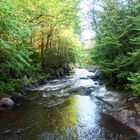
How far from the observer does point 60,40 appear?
92.3 ft

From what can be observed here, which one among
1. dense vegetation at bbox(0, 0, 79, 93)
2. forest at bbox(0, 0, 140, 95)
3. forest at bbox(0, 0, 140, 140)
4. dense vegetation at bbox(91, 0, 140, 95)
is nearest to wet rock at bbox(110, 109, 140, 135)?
forest at bbox(0, 0, 140, 140)

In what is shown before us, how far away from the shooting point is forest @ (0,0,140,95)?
47.0 feet

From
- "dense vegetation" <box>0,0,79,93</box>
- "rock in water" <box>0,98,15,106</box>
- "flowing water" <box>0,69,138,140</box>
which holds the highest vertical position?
"dense vegetation" <box>0,0,79,93</box>

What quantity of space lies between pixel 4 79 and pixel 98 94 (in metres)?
6.48

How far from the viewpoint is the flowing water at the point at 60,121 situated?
969 centimetres

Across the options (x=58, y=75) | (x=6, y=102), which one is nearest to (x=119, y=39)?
(x=6, y=102)

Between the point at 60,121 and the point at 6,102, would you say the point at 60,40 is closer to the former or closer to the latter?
the point at 6,102

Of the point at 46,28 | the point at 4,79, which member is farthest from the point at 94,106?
the point at 46,28

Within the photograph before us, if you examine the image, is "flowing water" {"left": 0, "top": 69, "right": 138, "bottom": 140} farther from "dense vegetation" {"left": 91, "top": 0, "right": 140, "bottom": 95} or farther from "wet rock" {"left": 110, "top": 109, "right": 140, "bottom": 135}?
"dense vegetation" {"left": 91, "top": 0, "right": 140, "bottom": 95}

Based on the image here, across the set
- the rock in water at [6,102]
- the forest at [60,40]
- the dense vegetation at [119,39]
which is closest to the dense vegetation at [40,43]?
the forest at [60,40]

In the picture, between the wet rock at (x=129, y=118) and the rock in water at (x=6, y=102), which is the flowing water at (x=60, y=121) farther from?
the rock in water at (x=6, y=102)

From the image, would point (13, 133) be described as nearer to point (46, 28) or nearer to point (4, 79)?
point (4, 79)

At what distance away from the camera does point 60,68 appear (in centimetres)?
3131

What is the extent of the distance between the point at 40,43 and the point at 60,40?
2367 mm
